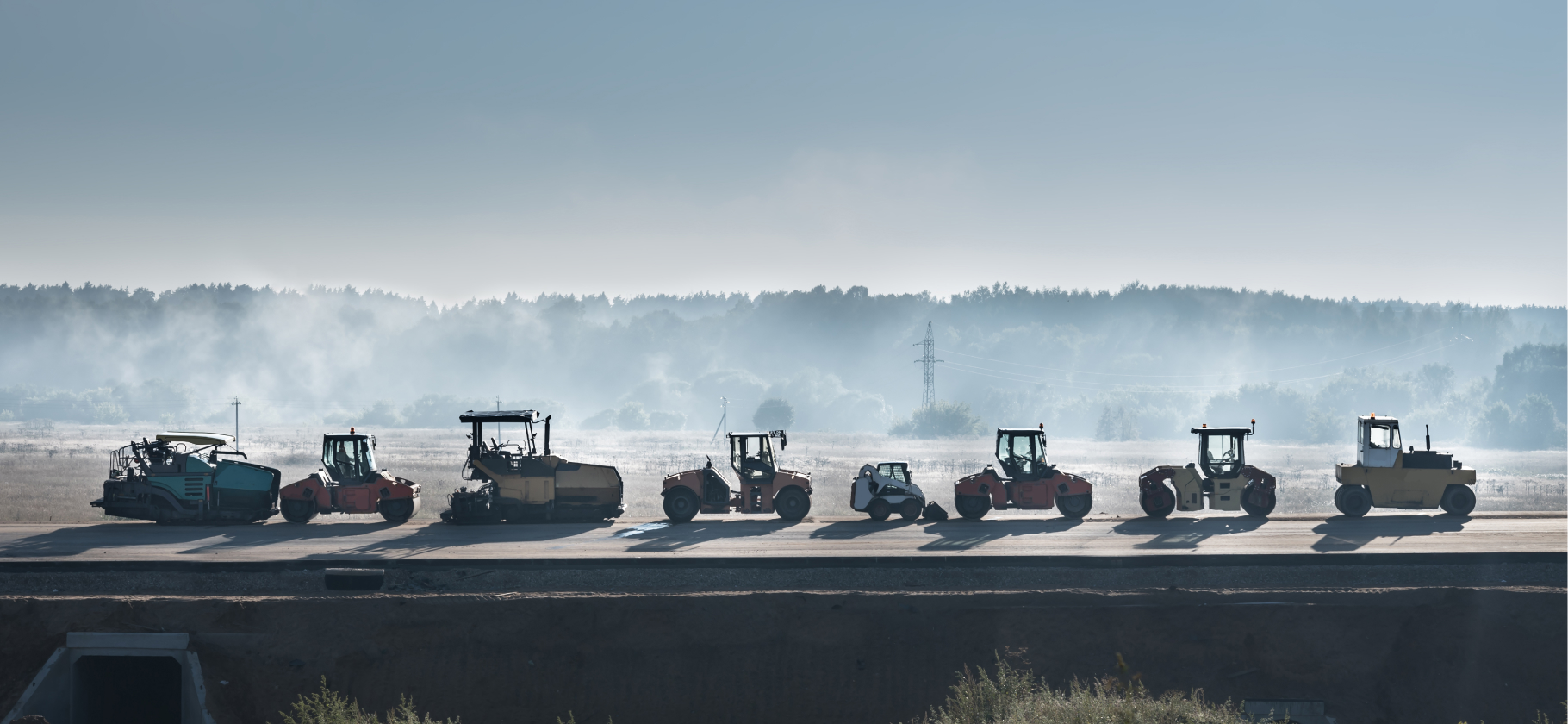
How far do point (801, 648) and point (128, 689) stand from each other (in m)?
14.0

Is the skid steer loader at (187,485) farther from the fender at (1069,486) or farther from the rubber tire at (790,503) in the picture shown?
the fender at (1069,486)

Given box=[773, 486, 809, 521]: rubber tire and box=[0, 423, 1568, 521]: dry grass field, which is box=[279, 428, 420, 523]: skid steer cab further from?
box=[773, 486, 809, 521]: rubber tire

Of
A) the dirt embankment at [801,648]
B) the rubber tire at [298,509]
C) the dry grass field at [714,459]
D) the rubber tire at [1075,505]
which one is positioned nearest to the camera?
the dirt embankment at [801,648]

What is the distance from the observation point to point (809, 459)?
8969cm

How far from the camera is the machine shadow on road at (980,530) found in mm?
25109

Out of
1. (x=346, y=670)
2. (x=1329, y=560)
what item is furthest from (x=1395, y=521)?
(x=346, y=670)

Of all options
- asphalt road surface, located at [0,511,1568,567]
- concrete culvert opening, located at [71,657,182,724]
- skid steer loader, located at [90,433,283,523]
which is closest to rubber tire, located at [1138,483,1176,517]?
asphalt road surface, located at [0,511,1568,567]

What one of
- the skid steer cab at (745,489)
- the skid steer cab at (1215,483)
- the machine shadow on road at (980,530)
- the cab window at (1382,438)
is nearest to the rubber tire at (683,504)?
the skid steer cab at (745,489)

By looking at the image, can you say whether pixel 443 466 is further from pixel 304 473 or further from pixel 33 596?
pixel 33 596

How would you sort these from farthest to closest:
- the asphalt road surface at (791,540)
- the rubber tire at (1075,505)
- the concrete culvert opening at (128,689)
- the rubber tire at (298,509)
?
the rubber tire at (1075,505)
the rubber tire at (298,509)
the asphalt road surface at (791,540)
the concrete culvert opening at (128,689)

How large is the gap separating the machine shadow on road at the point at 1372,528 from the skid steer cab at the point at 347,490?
2540 centimetres

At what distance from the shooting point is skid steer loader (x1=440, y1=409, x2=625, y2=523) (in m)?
28.5

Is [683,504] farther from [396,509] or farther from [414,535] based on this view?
[396,509]

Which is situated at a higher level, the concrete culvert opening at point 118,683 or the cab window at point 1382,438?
the cab window at point 1382,438
